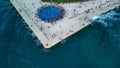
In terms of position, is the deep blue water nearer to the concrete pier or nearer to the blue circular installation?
the concrete pier

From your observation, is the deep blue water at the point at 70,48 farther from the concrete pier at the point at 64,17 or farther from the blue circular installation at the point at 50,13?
the blue circular installation at the point at 50,13

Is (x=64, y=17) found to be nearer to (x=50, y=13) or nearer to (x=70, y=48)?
(x=50, y=13)

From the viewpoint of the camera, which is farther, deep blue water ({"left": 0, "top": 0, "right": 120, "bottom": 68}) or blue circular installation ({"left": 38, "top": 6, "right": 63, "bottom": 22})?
blue circular installation ({"left": 38, "top": 6, "right": 63, "bottom": 22})

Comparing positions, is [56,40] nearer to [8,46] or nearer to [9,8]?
[8,46]

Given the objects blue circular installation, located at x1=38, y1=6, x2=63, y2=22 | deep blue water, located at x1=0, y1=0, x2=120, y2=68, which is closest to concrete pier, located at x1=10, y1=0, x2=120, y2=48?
blue circular installation, located at x1=38, y1=6, x2=63, y2=22

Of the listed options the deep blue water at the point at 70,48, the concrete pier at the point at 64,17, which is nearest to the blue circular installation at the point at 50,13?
the concrete pier at the point at 64,17

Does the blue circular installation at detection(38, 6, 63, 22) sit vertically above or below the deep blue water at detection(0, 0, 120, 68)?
above

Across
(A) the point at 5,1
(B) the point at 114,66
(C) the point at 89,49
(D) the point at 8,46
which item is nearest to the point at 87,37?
(C) the point at 89,49
